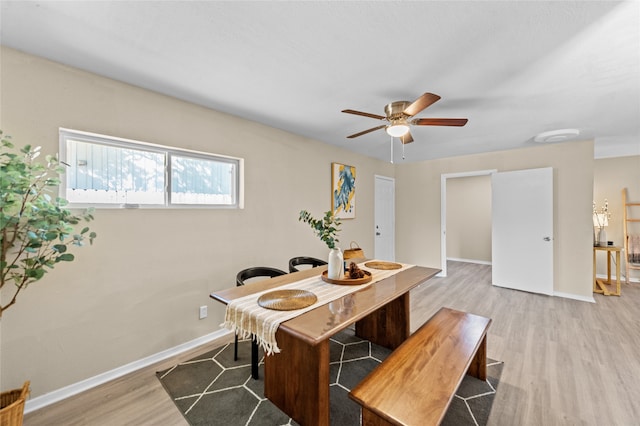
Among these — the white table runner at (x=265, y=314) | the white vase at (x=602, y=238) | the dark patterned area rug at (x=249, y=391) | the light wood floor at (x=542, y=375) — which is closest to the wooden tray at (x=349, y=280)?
the white table runner at (x=265, y=314)

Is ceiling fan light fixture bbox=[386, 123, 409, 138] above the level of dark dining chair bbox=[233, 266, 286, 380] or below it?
above

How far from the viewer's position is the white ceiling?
1365mm

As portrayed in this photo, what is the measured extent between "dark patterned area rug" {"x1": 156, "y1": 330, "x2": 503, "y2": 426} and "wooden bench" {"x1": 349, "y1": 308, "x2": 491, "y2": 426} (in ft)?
1.33

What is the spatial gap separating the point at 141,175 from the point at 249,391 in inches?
77.9

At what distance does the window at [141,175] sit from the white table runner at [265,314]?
1333mm

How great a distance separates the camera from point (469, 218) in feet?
22.0

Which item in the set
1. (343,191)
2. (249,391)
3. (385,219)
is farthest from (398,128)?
(385,219)

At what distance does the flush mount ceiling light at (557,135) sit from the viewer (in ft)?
10.8

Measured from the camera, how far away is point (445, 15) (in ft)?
4.52

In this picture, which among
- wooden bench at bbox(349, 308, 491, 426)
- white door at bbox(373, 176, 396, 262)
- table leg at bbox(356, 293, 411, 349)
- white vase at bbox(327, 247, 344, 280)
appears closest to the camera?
wooden bench at bbox(349, 308, 491, 426)

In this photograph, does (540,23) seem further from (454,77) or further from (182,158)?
(182,158)

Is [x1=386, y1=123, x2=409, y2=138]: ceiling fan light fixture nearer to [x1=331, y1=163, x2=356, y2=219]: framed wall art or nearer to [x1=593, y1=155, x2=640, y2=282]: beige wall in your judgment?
[x1=331, y1=163, x2=356, y2=219]: framed wall art

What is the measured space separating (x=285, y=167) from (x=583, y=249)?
444cm

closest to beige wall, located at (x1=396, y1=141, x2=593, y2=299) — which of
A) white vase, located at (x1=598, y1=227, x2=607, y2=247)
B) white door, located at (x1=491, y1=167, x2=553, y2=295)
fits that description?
white door, located at (x1=491, y1=167, x2=553, y2=295)
